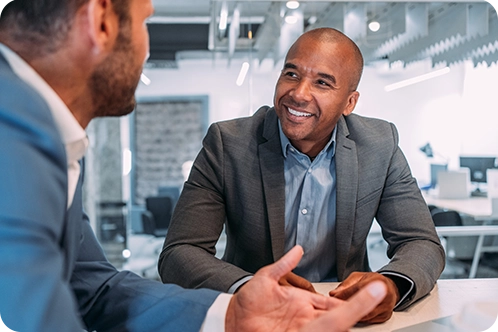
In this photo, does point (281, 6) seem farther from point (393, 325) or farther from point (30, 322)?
point (30, 322)

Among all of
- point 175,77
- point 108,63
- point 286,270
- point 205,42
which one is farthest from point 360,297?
point 175,77

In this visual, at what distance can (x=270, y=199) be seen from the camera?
171cm

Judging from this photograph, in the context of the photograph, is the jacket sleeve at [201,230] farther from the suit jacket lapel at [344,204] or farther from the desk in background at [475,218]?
the desk in background at [475,218]

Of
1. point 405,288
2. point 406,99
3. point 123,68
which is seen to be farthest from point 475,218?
point 123,68

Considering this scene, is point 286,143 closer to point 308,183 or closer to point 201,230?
point 308,183

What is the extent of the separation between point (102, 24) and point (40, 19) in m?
0.09

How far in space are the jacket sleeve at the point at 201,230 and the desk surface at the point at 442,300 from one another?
30 centimetres

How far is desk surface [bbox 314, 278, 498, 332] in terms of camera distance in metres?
1.22

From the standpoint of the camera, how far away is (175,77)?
28.6 feet

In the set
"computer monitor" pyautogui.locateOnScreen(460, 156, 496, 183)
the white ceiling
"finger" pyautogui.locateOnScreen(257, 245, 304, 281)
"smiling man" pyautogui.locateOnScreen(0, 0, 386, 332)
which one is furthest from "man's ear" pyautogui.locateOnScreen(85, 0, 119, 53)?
"computer monitor" pyautogui.locateOnScreen(460, 156, 496, 183)

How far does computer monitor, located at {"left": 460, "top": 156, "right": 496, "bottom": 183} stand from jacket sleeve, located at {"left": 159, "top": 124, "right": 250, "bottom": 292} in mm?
3306

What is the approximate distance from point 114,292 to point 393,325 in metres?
0.65

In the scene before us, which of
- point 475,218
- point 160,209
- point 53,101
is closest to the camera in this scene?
point 53,101

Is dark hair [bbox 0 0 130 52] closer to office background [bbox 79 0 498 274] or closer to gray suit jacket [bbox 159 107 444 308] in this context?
gray suit jacket [bbox 159 107 444 308]
